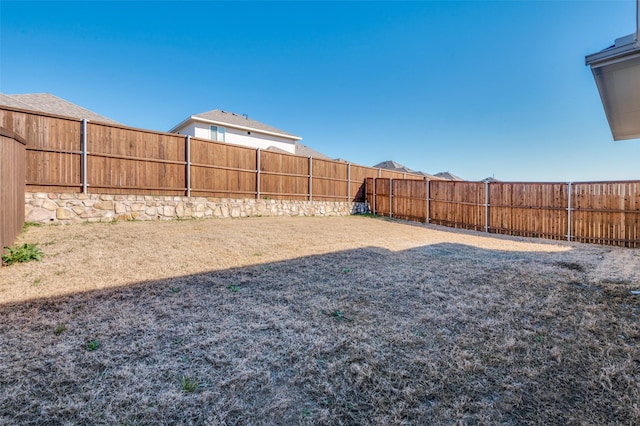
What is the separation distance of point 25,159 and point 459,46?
49.7 ft

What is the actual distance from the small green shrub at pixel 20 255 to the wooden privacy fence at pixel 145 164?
3623mm

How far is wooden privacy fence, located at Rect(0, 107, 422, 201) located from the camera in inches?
269

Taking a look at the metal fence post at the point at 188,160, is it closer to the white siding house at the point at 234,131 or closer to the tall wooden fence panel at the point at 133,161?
the tall wooden fence panel at the point at 133,161

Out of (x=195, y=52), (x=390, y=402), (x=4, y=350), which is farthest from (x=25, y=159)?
(x=195, y=52)

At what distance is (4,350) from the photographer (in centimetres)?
205

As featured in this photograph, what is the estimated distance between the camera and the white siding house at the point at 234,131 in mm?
17409

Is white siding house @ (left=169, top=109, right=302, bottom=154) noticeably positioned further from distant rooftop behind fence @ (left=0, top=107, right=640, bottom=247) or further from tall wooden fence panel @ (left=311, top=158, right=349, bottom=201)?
distant rooftop behind fence @ (left=0, top=107, right=640, bottom=247)

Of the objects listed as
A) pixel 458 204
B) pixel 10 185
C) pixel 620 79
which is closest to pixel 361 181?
pixel 458 204

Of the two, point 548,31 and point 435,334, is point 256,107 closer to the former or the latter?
point 548,31

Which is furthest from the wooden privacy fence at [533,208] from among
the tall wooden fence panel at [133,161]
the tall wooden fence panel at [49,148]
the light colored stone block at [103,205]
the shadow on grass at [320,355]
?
the tall wooden fence panel at [49,148]

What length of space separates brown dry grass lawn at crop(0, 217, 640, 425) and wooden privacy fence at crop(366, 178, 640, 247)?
16.1 feet

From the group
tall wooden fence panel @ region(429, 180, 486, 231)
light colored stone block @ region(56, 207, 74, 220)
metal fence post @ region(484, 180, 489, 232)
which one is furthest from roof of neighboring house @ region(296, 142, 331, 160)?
light colored stone block @ region(56, 207, 74, 220)

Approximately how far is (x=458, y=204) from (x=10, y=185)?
1277 centimetres

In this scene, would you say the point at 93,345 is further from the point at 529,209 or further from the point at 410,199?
the point at 410,199
